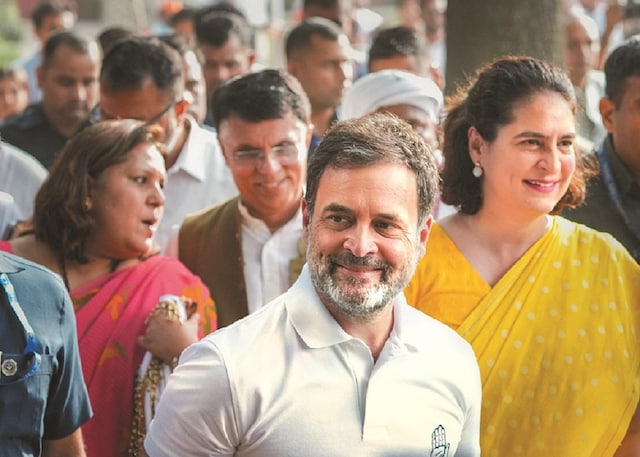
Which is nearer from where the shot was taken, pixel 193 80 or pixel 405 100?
pixel 405 100

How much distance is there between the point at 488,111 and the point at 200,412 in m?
1.60

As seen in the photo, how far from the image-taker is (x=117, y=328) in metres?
3.87

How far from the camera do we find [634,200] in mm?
4371

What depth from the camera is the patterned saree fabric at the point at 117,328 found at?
379cm

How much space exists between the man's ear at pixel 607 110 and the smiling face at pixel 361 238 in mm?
2009

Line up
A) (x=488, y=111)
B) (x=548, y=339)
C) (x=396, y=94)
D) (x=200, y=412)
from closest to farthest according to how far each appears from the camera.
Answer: (x=200, y=412) → (x=548, y=339) → (x=488, y=111) → (x=396, y=94)

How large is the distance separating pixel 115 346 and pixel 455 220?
3.95 feet

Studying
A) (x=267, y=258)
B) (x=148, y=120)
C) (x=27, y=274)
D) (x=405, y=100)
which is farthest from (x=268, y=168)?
(x=27, y=274)

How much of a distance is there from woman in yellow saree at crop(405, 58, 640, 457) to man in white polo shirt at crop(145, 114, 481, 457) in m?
0.67

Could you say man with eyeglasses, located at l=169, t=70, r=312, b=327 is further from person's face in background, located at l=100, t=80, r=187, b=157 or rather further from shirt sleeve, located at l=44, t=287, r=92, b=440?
shirt sleeve, located at l=44, t=287, r=92, b=440

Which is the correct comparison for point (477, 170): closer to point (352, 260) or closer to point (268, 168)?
point (268, 168)

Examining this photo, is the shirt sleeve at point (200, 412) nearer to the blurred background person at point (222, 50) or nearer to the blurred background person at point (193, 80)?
the blurred background person at point (193, 80)

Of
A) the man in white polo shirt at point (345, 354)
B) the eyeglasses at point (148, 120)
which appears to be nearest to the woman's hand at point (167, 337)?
the man in white polo shirt at point (345, 354)

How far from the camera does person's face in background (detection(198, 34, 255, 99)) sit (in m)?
7.30
